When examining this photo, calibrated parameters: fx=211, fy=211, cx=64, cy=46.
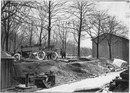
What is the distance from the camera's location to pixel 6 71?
267 cm

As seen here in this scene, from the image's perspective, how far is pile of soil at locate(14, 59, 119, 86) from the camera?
3.21 m

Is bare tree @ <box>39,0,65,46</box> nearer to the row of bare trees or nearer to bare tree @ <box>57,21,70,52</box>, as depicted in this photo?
the row of bare trees

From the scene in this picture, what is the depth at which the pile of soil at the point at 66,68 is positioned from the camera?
3212 millimetres

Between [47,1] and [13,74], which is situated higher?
[47,1]

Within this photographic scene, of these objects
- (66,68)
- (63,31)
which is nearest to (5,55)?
(63,31)

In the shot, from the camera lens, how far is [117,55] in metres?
4.51

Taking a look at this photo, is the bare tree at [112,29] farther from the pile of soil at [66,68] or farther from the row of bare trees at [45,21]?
the pile of soil at [66,68]

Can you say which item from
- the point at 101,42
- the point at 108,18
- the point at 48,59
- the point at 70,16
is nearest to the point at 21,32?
the point at 70,16

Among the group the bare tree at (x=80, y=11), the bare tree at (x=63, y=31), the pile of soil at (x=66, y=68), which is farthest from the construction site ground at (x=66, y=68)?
the bare tree at (x=80, y=11)

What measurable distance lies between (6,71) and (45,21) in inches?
41.2

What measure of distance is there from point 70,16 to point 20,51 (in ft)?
3.09

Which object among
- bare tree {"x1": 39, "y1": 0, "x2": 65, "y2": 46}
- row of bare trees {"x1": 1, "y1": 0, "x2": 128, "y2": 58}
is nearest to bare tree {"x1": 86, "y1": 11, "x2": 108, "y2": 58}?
row of bare trees {"x1": 1, "y1": 0, "x2": 128, "y2": 58}

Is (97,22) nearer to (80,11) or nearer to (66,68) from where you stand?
(80,11)

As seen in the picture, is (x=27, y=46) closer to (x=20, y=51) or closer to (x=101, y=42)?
(x=20, y=51)
